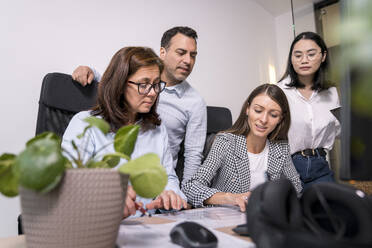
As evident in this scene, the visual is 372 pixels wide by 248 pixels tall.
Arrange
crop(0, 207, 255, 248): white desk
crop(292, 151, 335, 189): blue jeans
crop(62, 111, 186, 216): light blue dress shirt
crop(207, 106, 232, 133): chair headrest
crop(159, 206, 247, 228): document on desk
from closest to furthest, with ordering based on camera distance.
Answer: crop(0, 207, 255, 248): white desk
crop(159, 206, 247, 228): document on desk
crop(62, 111, 186, 216): light blue dress shirt
crop(292, 151, 335, 189): blue jeans
crop(207, 106, 232, 133): chair headrest

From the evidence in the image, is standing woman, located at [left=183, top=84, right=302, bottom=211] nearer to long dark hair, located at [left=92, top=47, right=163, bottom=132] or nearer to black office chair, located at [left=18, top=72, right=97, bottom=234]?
long dark hair, located at [left=92, top=47, right=163, bottom=132]

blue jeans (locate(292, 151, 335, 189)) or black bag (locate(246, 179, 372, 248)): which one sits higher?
black bag (locate(246, 179, 372, 248))

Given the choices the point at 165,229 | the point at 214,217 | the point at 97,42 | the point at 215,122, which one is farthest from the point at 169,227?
the point at 97,42

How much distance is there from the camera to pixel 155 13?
7.91 feet

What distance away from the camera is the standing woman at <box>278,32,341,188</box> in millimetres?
1913

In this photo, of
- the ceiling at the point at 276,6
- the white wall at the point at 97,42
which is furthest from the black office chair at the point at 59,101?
the ceiling at the point at 276,6

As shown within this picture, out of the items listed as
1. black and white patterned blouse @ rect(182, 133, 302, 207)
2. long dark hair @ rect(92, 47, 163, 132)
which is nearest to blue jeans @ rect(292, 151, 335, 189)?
black and white patterned blouse @ rect(182, 133, 302, 207)

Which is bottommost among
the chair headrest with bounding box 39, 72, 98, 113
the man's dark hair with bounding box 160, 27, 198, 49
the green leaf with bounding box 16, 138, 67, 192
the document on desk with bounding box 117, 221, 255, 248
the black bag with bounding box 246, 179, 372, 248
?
the document on desk with bounding box 117, 221, 255, 248

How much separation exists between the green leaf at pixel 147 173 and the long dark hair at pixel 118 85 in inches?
29.4

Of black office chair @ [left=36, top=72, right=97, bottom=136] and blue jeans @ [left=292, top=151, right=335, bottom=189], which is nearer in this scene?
black office chair @ [left=36, top=72, right=97, bottom=136]

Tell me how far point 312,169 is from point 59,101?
1.38 m

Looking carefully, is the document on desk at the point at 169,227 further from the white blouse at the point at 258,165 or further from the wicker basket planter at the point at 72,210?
the white blouse at the point at 258,165

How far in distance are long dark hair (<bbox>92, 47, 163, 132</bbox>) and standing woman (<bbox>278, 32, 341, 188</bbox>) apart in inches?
42.2

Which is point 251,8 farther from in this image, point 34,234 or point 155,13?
point 34,234
